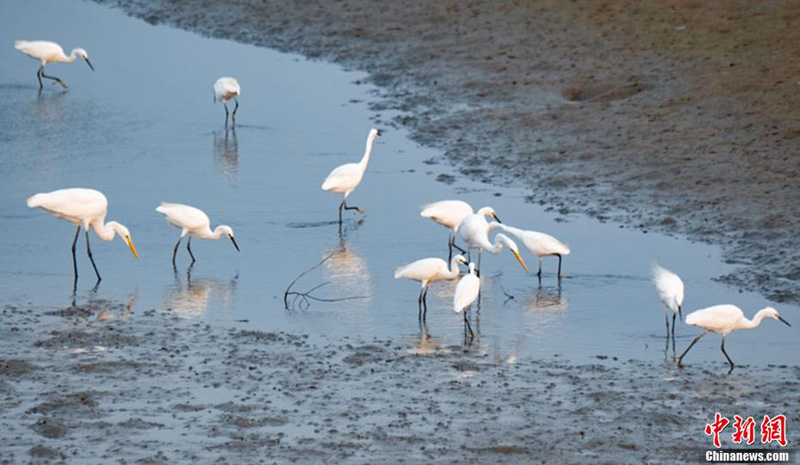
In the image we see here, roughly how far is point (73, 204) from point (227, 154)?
4774mm

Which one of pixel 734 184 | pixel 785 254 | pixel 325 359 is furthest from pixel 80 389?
pixel 734 184

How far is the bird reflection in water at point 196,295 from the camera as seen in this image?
10680mm

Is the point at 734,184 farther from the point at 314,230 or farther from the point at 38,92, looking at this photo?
the point at 38,92

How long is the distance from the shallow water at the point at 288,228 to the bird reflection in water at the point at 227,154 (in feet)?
0.12

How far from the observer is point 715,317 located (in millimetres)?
9281

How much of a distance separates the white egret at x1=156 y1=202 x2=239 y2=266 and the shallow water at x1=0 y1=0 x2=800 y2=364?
23 centimetres

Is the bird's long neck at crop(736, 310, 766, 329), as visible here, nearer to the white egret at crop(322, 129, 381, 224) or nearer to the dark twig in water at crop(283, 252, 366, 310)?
the dark twig in water at crop(283, 252, 366, 310)

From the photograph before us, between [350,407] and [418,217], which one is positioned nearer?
[350,407]

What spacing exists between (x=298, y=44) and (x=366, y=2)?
1.78 meters

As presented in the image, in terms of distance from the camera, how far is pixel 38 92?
20188 millimetres

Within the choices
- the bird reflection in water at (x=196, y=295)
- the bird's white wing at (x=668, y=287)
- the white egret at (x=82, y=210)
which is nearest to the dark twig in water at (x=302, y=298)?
the bird reflection in water at (x=196, y=295)

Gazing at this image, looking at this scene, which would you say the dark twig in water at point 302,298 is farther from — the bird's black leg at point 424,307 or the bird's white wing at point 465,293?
the bird's white wing at point 465,293

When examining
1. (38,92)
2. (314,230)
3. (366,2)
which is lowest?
(314,230)

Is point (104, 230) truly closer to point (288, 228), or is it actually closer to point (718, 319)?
point (288, 228)
